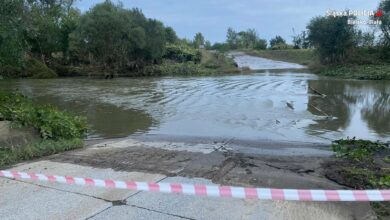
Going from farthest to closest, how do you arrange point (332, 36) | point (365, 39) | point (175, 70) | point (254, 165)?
1. point (365, 39)
2. point (175, 70)
3. point (332, 36)
4. point (254, 165)

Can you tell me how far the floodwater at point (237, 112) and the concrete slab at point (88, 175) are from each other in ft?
17.3

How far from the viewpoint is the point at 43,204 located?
460 cm

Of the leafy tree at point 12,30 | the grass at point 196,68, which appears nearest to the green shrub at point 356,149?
the leafy tree at point 12,30

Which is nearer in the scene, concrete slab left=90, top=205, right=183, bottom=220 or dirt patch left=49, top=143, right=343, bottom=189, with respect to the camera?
concrete slab left=90, top=205, right=183, bottom=220

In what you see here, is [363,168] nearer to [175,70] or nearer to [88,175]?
[88,175]

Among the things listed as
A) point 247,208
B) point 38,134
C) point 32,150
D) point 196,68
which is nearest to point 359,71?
point 196,68

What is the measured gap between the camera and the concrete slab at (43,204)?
431cm

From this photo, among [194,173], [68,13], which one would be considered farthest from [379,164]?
[68,13]

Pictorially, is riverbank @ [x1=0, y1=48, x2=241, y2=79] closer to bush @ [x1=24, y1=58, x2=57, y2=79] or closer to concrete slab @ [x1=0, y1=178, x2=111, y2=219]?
bush @ [x1=24, y1=58, x2=57, y2=79]

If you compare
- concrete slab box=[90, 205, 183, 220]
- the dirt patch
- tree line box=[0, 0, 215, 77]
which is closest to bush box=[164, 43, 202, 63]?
tree line box=[0, 0, 215, 77]

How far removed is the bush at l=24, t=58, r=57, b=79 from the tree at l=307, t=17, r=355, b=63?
91.4 feet

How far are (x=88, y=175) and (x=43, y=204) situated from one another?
1.27 metres

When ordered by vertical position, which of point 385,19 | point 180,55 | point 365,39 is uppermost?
point 385,19

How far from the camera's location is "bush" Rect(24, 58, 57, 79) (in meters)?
37.8
